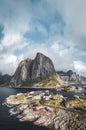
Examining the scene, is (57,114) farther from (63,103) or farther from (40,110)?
(63,103)

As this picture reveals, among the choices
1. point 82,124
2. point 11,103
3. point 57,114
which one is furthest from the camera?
point 11,103

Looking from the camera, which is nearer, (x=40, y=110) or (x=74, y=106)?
(x=40, y=110)

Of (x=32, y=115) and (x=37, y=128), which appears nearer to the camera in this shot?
(x=37, y=128)

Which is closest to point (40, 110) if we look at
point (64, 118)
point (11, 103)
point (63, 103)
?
point (64, 118)

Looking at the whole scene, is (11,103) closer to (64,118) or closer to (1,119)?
(1,119)

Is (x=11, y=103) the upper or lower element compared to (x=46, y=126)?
upper

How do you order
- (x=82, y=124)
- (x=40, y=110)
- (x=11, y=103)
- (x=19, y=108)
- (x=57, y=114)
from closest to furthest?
(x=82, y=124) → (x=57, y=114) → (x=40, y=110) → (x=19, y=108) → (x=11, y=103)

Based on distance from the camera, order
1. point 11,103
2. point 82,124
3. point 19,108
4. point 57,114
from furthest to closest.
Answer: point 11,103 < point 19,108 < point 57,114 < point 82,124

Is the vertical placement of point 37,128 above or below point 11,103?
below

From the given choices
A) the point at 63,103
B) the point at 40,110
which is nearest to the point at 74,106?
the point at 63,103
